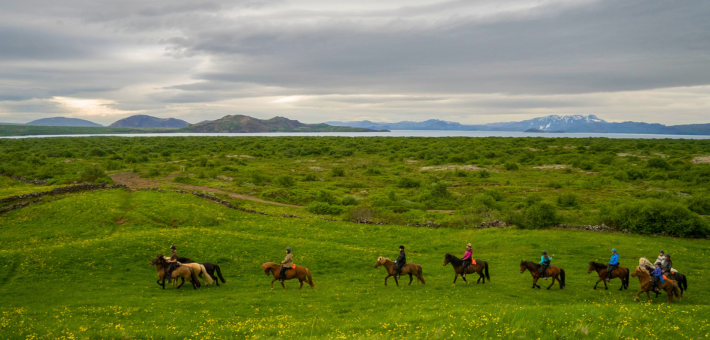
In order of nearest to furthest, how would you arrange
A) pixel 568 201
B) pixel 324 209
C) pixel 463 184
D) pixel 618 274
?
pixel 618 274
pixel 324 209
pixel 568 201
pixel 463 184

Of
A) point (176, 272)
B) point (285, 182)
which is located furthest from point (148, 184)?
point (176, 272)

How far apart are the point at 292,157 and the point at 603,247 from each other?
279 feet

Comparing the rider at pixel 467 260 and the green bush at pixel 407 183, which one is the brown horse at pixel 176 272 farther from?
the green bush at pixel 407 183

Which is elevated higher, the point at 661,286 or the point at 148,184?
the point at 148,184

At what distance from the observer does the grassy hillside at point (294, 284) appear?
12.7 m

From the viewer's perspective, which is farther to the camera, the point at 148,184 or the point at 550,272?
the point at 148,184

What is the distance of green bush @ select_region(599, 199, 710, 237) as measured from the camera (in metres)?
30.7

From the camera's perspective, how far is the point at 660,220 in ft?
104

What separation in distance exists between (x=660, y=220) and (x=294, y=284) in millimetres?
32145

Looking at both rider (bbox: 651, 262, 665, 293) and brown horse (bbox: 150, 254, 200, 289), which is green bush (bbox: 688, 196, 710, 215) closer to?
rider (bbox: 651, 262, 665, 293)

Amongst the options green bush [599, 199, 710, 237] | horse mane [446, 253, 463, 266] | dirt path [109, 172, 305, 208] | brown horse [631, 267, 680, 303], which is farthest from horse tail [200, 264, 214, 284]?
green bush [599, 199, 710, 237]

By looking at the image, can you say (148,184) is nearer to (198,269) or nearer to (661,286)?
(198,269)

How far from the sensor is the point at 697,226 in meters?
30.7

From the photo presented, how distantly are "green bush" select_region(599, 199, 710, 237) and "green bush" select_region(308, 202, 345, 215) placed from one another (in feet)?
91.6
